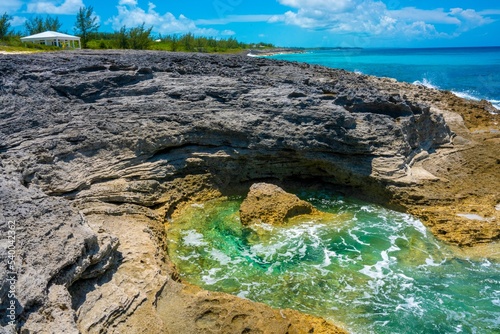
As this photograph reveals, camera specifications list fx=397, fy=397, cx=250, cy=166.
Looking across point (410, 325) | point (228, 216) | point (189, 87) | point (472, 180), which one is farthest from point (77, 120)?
point (472, 180)

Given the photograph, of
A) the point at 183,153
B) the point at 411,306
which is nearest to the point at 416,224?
the point at 411,306

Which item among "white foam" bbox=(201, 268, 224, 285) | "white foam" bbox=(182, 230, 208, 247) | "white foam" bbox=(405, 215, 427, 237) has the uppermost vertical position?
"white foam" bbox=(405, 215, 427, 237)

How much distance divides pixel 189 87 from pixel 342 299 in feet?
28.0

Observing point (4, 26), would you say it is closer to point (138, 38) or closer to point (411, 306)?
point (138, 38)

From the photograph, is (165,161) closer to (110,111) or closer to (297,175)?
(110,111)

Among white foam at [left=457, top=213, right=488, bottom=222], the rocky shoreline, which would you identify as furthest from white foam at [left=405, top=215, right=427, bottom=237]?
white foam at [left=457, top=213, right=488, bottom=222]

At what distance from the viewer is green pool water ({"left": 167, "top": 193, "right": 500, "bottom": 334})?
7699mm

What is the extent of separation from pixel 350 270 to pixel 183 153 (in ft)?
20.6

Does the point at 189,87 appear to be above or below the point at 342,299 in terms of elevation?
above

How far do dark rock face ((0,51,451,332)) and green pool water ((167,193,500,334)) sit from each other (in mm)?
1640

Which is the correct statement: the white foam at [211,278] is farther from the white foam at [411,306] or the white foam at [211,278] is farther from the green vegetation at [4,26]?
the green vegetation at [4,26]

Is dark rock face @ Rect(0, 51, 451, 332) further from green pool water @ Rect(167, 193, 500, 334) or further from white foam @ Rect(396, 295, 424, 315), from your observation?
white foam @ Rect(396, 295, 424, 315)

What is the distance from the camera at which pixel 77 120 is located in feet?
37.7

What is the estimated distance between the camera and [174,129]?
12297mm
